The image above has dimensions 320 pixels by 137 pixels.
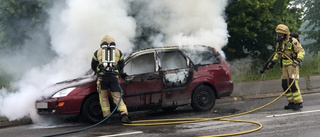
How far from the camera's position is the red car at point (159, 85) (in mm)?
7824

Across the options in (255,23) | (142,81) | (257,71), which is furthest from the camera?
(257,71)

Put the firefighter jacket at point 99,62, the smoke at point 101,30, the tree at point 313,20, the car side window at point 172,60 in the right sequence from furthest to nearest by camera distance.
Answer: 1. the tree at point 313,20
2. the smoke at point 101,30
3. the car side window at point 172,60
4. the firefighter jacket at point 99,62

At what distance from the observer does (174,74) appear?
870 cm

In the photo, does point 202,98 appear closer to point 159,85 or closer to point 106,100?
point 159,85

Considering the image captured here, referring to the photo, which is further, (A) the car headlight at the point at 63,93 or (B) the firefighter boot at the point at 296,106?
(B) the firefighter boot at the point at 296,106

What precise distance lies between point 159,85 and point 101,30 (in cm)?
213

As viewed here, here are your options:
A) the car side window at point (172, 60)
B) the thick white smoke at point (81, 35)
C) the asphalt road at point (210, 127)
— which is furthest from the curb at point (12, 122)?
the car side window at point (172, 60)

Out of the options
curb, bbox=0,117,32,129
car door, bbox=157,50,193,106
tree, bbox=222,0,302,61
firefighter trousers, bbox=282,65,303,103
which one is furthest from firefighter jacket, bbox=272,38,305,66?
tree, bbox=222,0,302,61

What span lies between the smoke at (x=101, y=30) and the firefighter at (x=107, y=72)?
1.28 metres

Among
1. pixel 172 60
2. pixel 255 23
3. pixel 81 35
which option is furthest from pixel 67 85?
pixel 255 23

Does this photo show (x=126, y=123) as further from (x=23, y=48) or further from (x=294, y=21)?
(x=294, y=21)

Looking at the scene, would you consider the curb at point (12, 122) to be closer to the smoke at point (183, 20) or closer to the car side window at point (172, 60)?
the car side window at point (172, 60)

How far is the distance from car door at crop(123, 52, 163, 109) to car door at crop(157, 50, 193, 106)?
0.51ft

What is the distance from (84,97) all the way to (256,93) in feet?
19.2
